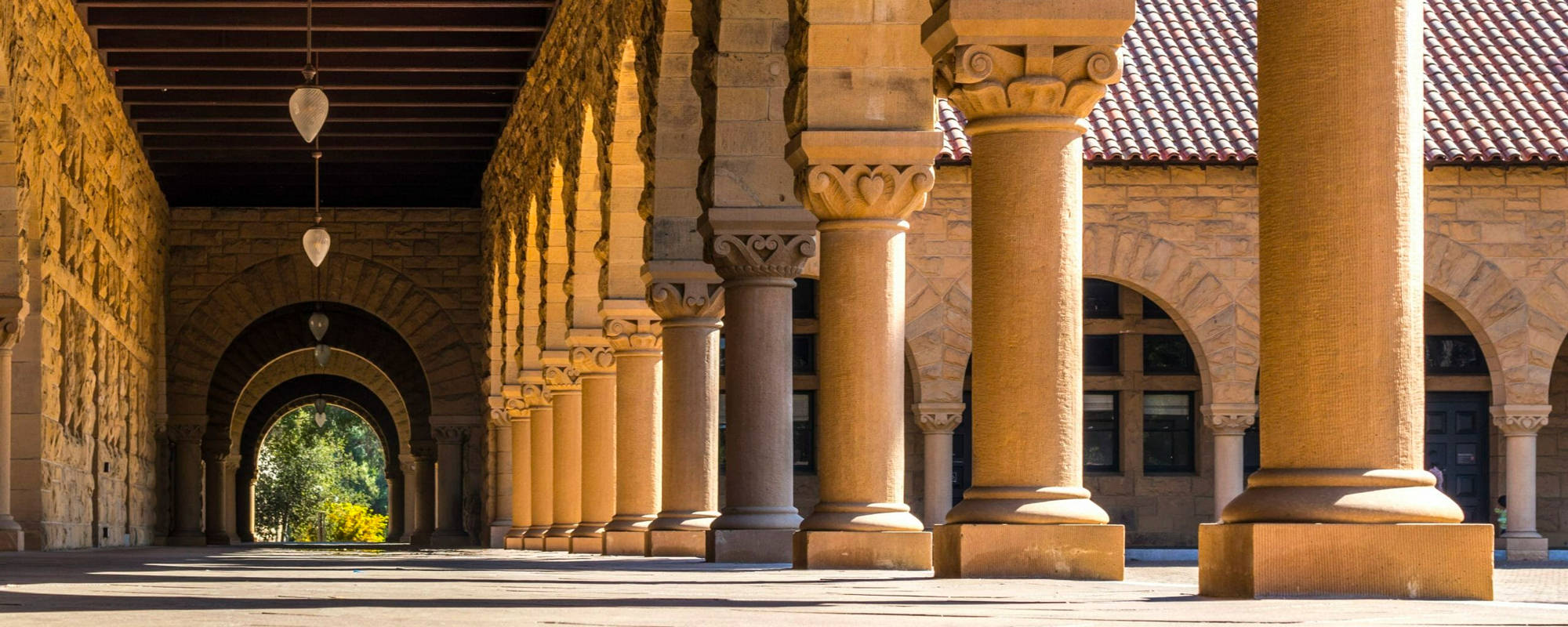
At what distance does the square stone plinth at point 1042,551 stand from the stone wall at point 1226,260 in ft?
46.9

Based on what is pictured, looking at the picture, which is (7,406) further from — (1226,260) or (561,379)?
(1226,260)

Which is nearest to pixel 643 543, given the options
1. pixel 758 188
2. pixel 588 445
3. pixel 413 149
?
pixel 588 445

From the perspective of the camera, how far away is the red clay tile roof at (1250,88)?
22.3 metres

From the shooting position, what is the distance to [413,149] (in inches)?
1097

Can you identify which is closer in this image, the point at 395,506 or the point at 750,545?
the point at 750,545

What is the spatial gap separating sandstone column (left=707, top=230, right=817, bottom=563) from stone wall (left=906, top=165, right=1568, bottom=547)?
9.88 metres

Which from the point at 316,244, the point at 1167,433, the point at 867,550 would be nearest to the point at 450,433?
the point at 316,244

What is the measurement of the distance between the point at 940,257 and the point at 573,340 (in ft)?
17.3

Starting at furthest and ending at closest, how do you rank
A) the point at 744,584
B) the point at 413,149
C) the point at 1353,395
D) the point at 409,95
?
the point at 413,149 → the point at 409,95 → the point at 744,584 → the point at 1353,395

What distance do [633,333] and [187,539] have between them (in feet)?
55.0

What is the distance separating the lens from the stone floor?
5.19m

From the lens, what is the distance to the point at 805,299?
26.3 metres

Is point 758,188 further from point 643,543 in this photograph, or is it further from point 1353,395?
point 1353,395

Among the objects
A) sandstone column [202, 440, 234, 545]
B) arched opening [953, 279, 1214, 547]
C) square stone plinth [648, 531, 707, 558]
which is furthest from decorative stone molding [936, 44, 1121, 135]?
sandstone column [202, 440, 234, 545]
